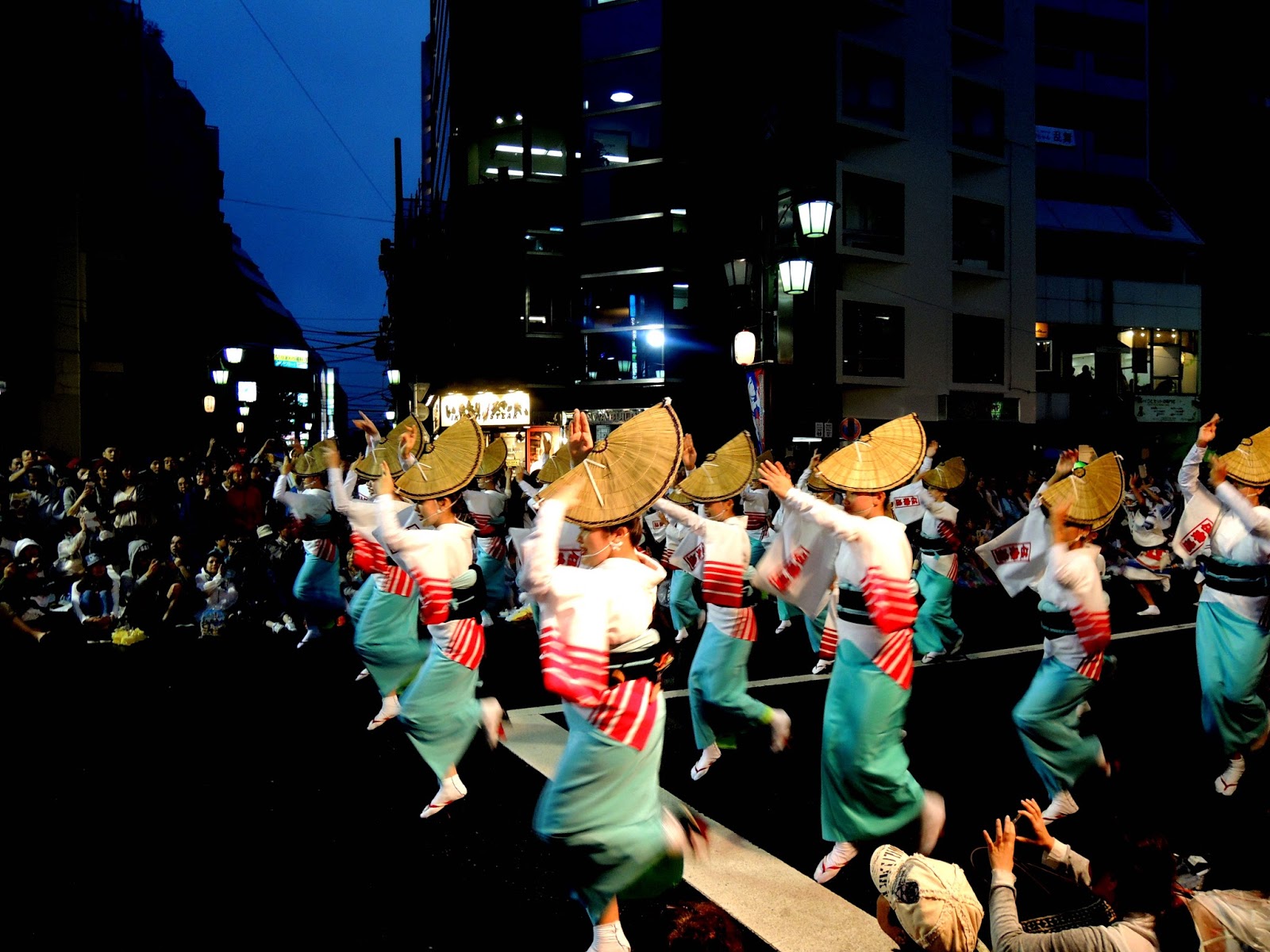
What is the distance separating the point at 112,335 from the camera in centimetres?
2511

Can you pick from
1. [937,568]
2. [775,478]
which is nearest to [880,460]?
[775,478]

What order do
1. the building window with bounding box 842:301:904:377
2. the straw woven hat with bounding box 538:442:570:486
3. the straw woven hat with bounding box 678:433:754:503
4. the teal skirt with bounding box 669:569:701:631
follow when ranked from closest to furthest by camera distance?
the straw woven hat with bounding box 678:433:754:503
the straw woven hat with bounding box 538:442:570:486
the teal skirt with bounding box 669:569:701:631
the building window with bounding box 842:301:904:377

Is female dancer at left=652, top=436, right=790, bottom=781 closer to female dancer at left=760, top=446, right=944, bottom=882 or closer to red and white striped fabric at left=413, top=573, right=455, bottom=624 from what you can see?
female dancer at left=760, top=446, right=944, bottom=882

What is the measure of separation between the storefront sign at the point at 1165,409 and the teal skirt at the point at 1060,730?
25798 millimetres

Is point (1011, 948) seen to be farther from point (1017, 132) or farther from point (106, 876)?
point (1017, 132)

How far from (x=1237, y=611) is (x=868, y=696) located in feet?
10.1

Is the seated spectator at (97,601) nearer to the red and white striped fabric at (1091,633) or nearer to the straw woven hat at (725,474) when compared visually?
the straw woven hat at (725,474)

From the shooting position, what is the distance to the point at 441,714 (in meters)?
5.35

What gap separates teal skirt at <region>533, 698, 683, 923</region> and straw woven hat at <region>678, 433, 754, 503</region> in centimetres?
290

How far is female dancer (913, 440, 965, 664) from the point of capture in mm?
9148

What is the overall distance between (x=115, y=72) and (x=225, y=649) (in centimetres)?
2684

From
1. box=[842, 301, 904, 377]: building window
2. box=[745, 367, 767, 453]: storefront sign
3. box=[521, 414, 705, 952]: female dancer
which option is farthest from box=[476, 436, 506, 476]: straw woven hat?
box=[842, 301, 904, 377]: building window

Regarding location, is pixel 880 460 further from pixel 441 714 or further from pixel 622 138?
pixel 622 138

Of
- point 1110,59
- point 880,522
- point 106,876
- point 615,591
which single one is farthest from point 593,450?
point 1110,59
